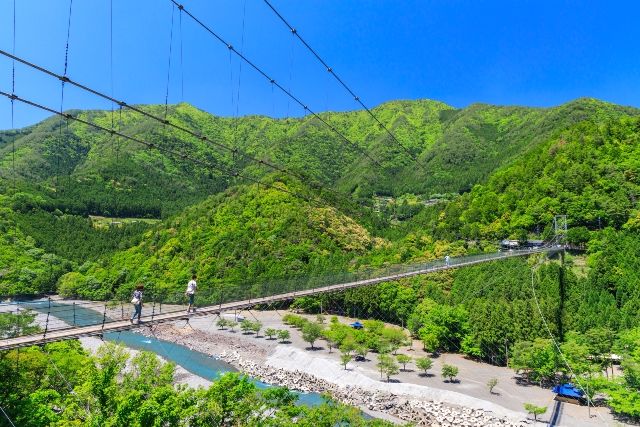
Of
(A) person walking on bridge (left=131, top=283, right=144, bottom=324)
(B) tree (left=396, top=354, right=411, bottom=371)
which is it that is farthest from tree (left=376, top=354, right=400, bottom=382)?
(A) person walking on bridge (left=131, top=283, right=144, bottom=324)

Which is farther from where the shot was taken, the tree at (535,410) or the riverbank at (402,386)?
the riverbank at (402,386)

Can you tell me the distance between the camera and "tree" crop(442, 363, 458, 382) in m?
28.6

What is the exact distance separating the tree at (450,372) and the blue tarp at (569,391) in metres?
5.89

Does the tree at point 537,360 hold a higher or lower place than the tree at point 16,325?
lower

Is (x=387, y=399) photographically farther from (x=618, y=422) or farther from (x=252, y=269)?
(x=252, y=269)

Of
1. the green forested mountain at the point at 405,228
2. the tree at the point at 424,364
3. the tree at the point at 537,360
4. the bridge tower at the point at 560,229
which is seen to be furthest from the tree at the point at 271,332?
the bridge tower at the point at 560,229

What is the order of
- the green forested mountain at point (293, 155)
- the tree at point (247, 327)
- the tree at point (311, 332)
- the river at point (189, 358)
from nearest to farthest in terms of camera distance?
1. the river at point (189, 358)
2. the tree at point (311, 332)
3. the tree at point (247, 327)
4. the green forested mountain at point (293, 155)

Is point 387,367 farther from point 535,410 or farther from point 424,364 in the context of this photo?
point 535,410

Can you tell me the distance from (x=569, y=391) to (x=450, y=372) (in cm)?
684

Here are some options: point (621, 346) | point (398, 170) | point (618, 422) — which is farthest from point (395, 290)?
point (398, 170)

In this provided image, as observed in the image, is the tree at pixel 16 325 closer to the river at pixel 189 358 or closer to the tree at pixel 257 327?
the river at pixel 189 358

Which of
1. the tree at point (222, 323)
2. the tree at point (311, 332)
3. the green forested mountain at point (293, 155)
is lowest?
the tree at point (222, 323)

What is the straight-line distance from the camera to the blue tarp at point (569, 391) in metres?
25.1

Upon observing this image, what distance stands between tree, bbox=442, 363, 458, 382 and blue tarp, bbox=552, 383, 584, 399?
232 inches
